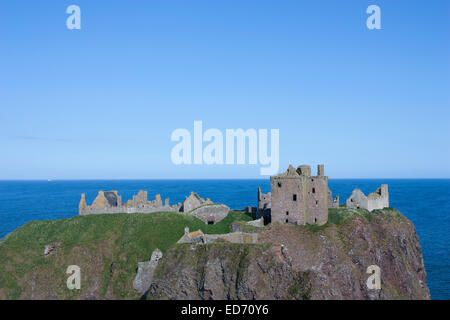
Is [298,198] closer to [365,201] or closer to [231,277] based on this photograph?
[231,277]

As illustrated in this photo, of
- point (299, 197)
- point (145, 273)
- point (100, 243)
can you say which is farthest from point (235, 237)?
point (100, 243)

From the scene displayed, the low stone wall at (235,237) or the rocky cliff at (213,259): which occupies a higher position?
the low stone wall at (235,237)

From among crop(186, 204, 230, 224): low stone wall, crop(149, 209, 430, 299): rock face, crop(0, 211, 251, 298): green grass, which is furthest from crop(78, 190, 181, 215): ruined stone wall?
crop(149, 209, 430, 299): rock face

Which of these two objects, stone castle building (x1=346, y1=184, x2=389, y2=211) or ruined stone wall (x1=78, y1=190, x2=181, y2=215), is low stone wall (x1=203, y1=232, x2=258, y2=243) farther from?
stone castle building (x1=346, y1=184, x2=389, y2=211)

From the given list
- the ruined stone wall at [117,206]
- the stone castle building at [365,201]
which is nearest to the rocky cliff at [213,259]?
the ruined stone wall at [117,206]

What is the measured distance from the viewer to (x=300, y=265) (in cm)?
5934

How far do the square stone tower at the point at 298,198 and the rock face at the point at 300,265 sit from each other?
2.18 metres

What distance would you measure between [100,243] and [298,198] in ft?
107

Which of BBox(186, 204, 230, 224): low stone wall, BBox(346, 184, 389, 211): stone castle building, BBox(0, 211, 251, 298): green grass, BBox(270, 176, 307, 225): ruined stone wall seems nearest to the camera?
BBox(0, 211, 251, 298): green grass

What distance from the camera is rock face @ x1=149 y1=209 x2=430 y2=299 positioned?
54344 mm

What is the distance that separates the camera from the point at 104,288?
60250 mm

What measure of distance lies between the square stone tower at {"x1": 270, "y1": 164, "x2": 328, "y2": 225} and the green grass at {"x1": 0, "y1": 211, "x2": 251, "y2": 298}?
10012mm

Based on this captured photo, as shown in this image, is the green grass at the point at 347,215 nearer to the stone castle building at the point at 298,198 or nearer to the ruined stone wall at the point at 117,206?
the stone castle building at the point at 298,198

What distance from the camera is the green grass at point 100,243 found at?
201 feet
